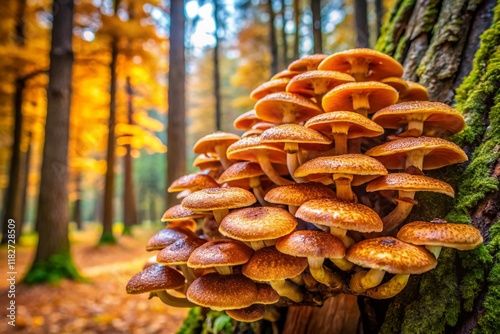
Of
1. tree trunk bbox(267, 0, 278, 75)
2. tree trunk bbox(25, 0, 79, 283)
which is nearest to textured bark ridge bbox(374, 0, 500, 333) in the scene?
tree trunk bbox(25, 0, 79, 283)

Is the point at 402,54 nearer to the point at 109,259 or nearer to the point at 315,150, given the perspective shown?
the point at 315,150

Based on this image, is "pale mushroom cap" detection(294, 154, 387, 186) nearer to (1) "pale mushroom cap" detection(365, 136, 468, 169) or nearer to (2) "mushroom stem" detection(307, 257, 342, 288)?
(1) "pale mushroom cap" detection(365, 136, 468, 169)

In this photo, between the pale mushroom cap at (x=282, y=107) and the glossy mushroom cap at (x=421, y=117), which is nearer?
the glossy mushroom cap at (x=421, y=117)

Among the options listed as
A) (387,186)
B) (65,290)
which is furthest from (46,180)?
(387,186)

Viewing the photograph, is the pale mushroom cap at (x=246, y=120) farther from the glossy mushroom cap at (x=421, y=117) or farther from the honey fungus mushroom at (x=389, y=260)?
the honey fungus mushroom at (x=389, y=260)

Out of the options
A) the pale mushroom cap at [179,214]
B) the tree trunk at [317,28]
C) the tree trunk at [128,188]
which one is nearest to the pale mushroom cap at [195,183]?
the pale mushroom cap at [179,214]

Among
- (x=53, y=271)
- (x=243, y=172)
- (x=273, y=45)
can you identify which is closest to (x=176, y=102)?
(x=53, y=271)
